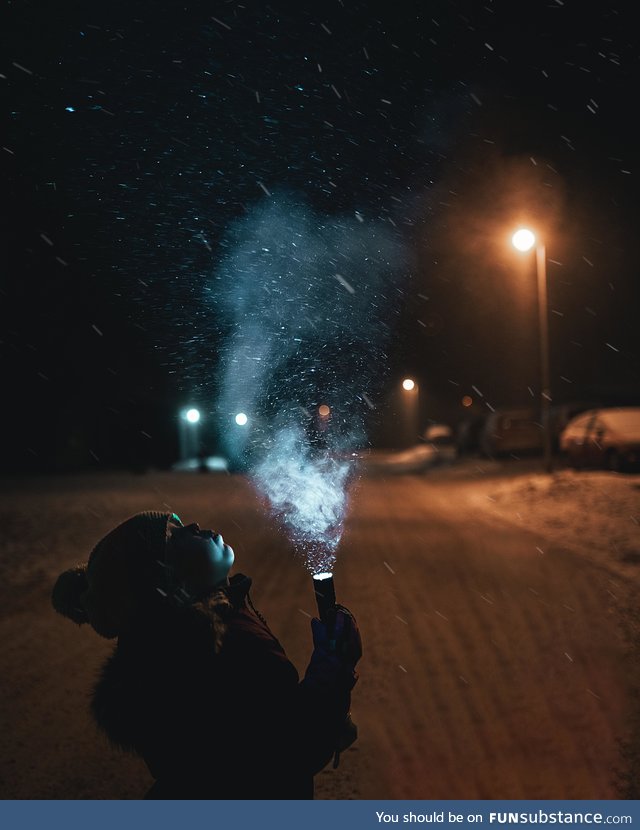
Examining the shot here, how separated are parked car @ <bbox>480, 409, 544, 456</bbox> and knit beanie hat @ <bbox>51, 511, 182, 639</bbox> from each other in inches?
1064

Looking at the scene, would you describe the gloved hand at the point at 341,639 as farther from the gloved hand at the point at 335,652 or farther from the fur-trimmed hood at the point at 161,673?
the fur-trimmed hood at the point at 161,673

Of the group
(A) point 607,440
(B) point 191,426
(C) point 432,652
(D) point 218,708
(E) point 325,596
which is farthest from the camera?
(A) point 607,440

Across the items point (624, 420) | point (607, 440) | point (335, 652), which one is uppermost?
point (335, 652)

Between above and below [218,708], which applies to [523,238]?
above

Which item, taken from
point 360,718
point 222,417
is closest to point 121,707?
point 222,417

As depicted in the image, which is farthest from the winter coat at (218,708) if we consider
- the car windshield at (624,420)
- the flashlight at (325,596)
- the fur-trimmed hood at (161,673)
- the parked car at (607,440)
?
the car windshield at (624,420)

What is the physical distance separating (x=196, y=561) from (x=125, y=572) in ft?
0.60

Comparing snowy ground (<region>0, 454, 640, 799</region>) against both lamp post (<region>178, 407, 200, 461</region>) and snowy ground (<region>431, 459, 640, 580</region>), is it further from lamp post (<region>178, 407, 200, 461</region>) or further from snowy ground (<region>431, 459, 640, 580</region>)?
lamp post (<region>178, 407, 200, 461</region>)

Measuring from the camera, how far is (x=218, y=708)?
5.83 ft

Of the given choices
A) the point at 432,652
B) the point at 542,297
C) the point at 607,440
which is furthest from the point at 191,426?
the point at 542,297

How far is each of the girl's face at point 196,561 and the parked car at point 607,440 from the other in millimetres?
17599

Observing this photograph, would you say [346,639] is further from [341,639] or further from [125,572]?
[125,572]

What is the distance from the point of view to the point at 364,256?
3.96 m

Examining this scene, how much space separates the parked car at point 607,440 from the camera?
58.2 ft
